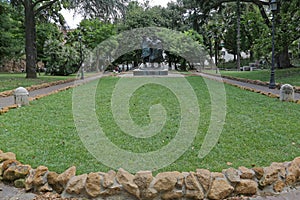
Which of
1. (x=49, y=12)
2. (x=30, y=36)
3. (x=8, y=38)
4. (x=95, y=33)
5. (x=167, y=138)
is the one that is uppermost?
(x=95, y=33)

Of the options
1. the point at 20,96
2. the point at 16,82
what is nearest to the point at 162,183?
the point at 20,96

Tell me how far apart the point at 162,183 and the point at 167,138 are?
1612mm

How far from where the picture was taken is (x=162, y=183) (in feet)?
8.87

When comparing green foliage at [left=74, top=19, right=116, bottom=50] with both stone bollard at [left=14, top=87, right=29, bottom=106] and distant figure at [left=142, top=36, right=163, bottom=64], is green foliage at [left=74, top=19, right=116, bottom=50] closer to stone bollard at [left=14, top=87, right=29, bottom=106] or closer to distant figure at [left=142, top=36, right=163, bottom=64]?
distant figure at [left=142, top=36, right=163, bottom=64]

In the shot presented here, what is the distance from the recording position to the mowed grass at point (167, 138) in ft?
11.1

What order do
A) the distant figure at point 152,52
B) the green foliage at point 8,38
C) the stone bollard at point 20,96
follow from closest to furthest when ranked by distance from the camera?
the stone bollard at point 20,96 → the distant figure at point 152,52 → the green foliage at point 8,38

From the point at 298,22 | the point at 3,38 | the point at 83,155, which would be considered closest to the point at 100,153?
the point at 83,155

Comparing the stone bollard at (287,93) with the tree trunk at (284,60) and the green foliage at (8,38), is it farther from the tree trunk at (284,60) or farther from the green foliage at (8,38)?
the green foliage at (8,38)

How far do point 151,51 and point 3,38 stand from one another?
12.8 metres

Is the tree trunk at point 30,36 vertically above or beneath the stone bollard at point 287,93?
above

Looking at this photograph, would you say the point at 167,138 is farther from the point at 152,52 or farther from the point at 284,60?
the point at 152,52

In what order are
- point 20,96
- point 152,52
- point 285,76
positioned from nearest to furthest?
1. point 20,96
2. point 285,76
3. point 152,52

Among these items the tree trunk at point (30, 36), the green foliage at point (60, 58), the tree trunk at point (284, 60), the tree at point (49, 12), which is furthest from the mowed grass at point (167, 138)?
the green foliage at point (60, 58)

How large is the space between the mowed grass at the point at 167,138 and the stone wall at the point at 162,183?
31 centimetres
